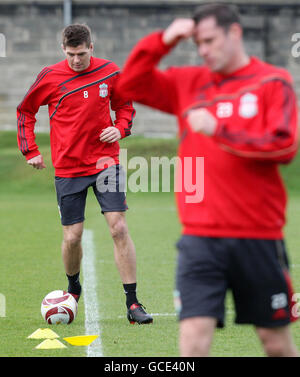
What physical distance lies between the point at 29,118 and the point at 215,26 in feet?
12.3

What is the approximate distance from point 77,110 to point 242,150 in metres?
3.46

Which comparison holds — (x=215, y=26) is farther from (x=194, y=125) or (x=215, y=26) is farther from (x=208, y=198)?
(x=208, y=198)

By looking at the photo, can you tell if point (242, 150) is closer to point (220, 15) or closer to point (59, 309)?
point (220, 15)

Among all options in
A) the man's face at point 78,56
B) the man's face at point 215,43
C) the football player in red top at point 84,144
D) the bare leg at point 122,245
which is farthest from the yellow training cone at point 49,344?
the man's face at point 215,43

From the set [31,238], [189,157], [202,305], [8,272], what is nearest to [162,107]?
[189,157]

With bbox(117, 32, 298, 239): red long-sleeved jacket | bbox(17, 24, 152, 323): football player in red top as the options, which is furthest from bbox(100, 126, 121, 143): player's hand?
bbox(117, 32, 298, 239): red long-sleeved jacket

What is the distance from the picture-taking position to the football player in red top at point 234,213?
13.8 ft

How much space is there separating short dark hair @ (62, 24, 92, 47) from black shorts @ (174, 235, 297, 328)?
10.7ft

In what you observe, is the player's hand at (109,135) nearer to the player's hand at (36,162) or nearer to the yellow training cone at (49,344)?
the player's hand at (36,162)

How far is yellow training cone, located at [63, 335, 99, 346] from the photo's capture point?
6305 mm

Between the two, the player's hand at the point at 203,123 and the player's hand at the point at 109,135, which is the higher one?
the player's hand at the point at 203,123

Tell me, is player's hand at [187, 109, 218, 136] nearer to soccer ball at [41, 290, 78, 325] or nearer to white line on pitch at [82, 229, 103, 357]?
white line on pitch at [82, 229, 103, 357]

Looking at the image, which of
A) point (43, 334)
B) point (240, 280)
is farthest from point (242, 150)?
point (43, 334)

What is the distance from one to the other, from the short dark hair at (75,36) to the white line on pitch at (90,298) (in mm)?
2456
